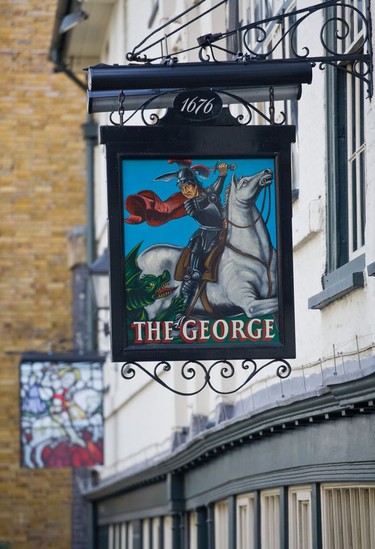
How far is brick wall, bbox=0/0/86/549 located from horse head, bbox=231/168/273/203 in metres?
18.4

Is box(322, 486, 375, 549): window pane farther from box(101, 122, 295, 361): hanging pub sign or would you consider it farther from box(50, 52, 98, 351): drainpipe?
box(50, 52, 98, 351): drainpipe

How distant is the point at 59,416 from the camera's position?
801 inches

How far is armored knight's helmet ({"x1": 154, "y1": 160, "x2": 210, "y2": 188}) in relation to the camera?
7641mm

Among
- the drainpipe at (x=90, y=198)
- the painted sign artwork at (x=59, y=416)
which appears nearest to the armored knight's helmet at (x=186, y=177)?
the painted sign artwork at (x=59, y=416)

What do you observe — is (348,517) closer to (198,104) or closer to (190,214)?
(190,214)

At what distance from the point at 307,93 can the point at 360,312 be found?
6.41 feet

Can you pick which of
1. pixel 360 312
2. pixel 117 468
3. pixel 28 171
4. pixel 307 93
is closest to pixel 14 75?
pixel 28 171

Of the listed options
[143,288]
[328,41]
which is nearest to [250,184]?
[143,288]

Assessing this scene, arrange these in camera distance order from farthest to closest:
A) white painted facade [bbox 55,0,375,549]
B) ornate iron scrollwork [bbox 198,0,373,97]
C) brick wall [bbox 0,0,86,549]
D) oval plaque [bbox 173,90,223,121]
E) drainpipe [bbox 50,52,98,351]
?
1. brick wall [bbox 0,0,86,549]
2. drainpipe [bbox 50,52,98,351]
3. white painted facade [bbox 55,0,375,549]
4. oval plaque [bbox 173,90,223,121]
5. ornate iron scrollwork [bbox 198,0,373,97]

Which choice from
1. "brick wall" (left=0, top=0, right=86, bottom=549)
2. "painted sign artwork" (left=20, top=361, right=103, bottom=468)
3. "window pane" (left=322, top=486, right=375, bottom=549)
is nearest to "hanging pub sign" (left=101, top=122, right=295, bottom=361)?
"window pane" (left=322, top=486, right=375, bottom=549)

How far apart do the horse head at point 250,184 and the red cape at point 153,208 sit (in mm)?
264

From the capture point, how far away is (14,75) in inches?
1049

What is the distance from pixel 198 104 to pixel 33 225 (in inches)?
741

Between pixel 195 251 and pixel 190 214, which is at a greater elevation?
pixel 190 214
